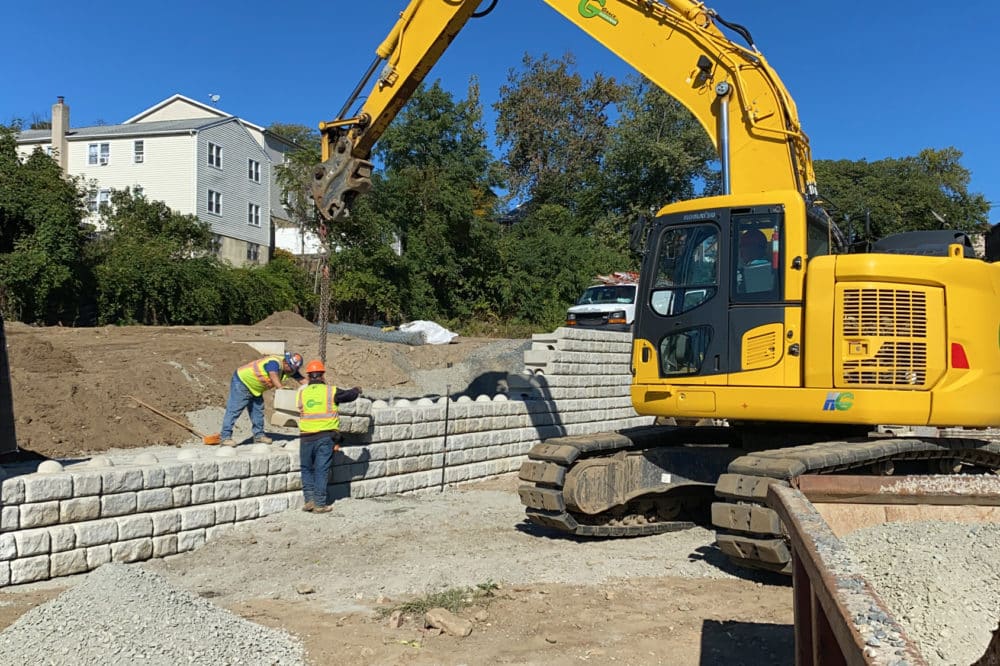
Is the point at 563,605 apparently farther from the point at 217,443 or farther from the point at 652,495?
the point at 217,443

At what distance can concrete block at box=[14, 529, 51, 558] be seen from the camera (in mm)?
6074

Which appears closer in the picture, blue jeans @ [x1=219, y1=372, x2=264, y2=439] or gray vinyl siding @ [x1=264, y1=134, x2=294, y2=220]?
blue jeans @ [x1=219, y1=372, x2=264, y2=439]

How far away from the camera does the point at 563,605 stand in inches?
235

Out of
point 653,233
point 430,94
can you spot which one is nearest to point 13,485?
point 653,233

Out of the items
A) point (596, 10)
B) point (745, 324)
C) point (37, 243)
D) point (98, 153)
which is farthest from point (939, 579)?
point (98, 153)

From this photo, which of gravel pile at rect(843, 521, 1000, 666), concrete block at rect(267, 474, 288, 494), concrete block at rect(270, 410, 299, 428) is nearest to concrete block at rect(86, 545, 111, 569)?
concrete block at rect(267, 474, 288, 494)

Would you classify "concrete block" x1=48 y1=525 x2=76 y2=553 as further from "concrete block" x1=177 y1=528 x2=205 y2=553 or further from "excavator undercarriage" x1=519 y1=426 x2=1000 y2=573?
"excavator undercarriage" x1=519 y1=426 x2=1000 y2=573

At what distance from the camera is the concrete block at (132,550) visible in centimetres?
670

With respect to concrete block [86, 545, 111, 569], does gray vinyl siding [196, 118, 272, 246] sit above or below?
above

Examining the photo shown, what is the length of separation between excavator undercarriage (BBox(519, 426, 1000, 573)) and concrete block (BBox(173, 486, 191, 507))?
9.67 ft

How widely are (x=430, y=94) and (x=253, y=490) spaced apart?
2530 centimetres

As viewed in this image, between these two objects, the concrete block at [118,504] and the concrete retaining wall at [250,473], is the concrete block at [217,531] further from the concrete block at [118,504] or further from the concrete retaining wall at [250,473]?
the concrete block at [118,504]

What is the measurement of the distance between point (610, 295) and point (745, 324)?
13.5m

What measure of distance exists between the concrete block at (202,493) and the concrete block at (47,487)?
1160mm
